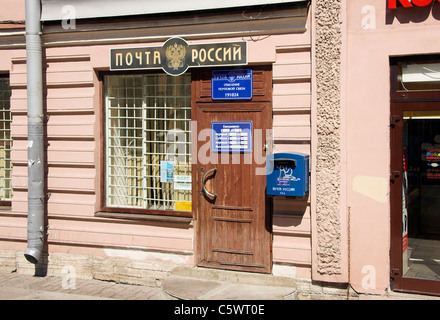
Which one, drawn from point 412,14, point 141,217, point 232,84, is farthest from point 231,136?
point 412,14

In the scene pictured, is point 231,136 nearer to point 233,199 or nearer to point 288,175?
point 233,199

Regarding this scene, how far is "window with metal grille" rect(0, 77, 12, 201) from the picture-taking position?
8016 mm

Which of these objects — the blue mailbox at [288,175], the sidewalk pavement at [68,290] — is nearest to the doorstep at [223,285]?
the sidewalk pavement at [68,290]

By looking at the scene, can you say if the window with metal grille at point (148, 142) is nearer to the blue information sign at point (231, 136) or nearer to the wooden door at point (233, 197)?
the wooden door at point (233, 197)

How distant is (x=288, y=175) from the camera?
236 inches

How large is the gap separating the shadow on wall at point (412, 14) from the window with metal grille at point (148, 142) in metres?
2.64

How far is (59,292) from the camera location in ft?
22.1

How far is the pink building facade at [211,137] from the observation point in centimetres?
596

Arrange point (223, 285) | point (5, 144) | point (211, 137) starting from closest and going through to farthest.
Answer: point (223, 285)
point (211, 137)
point (5, 144)

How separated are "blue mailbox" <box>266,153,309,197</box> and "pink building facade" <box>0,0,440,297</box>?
229mm

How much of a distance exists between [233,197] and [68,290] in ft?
8.03
